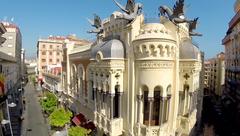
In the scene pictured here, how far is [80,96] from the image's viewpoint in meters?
30.3

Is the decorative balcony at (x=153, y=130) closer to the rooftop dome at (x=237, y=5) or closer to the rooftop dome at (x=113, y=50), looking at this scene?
the rooftop dome at (x=113, y=50)

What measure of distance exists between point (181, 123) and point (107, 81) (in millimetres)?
7887

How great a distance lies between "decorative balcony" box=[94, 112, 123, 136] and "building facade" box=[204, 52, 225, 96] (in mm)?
58503

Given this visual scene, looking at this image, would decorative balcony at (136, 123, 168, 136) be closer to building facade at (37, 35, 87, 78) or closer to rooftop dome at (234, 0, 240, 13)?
rooftop dome at (234, 0, 240, 13)

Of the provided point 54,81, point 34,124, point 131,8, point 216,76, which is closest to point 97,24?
point 131,8

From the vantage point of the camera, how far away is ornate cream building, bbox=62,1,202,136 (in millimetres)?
17812

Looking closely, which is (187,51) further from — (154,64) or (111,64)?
(111,64)

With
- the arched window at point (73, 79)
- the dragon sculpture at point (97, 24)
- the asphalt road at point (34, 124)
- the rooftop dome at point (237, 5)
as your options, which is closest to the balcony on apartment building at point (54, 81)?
the asphalt road at point (34, 124)

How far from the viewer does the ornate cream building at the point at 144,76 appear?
58.4 feet

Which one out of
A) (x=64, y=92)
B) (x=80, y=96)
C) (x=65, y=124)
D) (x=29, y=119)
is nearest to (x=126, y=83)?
(x=80, y=96)

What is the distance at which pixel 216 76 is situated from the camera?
3120 inches

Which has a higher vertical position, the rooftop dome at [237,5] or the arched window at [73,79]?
the rooftop dome at [237,5]

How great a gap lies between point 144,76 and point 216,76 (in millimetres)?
68699

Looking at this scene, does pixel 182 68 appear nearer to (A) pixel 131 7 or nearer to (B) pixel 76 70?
(A) pixel 131 7
